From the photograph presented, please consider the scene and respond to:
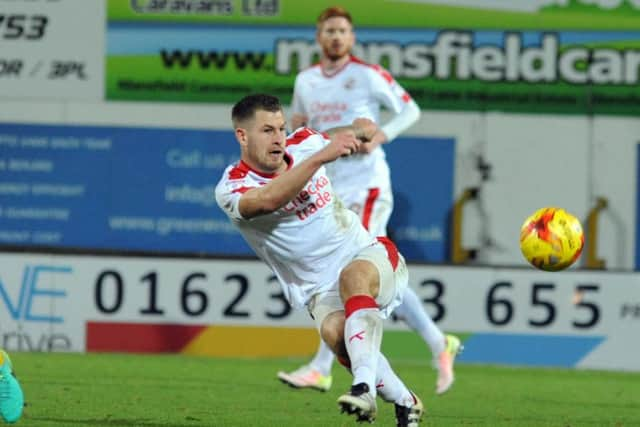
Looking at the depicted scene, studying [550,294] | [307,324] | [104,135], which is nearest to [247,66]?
[104,135]

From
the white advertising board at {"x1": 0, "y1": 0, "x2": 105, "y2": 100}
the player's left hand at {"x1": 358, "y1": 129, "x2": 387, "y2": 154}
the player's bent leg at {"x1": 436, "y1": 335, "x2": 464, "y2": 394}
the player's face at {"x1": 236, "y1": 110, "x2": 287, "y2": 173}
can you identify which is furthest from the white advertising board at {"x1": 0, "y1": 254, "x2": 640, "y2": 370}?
the player's face at {"x1": 236, "y1": 110, "x2": 287, "y2": 173}

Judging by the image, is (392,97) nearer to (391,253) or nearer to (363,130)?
(391,253)

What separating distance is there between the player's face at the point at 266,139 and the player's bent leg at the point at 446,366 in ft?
10.5

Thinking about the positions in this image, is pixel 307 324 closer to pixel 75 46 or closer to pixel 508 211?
pixel 508 211

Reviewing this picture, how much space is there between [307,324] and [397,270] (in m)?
6.10

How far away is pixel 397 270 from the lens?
7.75 m

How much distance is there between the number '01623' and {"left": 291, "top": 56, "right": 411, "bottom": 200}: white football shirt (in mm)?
3159

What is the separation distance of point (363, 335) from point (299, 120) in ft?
12.7

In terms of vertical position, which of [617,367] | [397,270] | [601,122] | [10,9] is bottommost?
[617,367]

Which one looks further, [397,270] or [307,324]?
[307,324]

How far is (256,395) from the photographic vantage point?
33.1ft

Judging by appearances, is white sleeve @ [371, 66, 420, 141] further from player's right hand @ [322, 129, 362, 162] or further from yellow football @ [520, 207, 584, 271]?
player's right hand @ [322, 129, 362, 162]

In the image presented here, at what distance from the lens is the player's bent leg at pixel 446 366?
10.3 meters

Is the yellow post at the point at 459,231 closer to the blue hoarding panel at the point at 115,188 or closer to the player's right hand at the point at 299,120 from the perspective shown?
the blue hoarding panel at the point at 115,188
